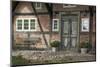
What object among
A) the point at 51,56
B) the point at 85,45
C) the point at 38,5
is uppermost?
the point at 38,5

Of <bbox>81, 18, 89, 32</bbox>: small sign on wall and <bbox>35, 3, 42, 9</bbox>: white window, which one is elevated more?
<bbox>35, 3, 42, 9</bbox>: white window

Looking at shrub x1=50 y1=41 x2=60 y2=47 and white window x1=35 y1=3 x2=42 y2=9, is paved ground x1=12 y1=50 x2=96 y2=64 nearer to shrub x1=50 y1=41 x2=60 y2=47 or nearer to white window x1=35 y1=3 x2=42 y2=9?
shrub x1=50 y1=41 x2=60 y2=47

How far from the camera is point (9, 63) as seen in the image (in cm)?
230

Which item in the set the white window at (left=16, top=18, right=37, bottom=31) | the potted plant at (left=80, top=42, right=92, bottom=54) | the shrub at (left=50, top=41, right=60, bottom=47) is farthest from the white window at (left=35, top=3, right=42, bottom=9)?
the potted plant at (left=80, top=42, right=92, bottom=54)

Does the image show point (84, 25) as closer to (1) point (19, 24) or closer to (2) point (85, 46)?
(2) point (85, 46)

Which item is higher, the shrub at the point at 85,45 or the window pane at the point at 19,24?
the window pane at the point at 19,24

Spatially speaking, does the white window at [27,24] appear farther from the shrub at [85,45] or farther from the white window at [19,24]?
the shrub at [85,45]

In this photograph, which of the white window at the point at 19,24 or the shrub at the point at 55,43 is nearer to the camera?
the white window at the point at 19,24

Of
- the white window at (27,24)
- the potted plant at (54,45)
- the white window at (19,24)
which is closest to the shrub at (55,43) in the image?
the potted plant at (54,45)

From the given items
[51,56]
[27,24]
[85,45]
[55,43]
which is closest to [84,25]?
[85,45]

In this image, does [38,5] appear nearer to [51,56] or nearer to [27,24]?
[27,24]

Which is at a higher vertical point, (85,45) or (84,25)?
(84,25)

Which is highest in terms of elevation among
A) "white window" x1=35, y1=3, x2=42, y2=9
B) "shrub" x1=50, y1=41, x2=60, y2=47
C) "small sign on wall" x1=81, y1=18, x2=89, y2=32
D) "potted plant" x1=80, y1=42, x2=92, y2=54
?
"white window" x1=35, y1=3, x2=42, y2=9

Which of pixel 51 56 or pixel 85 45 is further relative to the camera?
pixel 85 45
